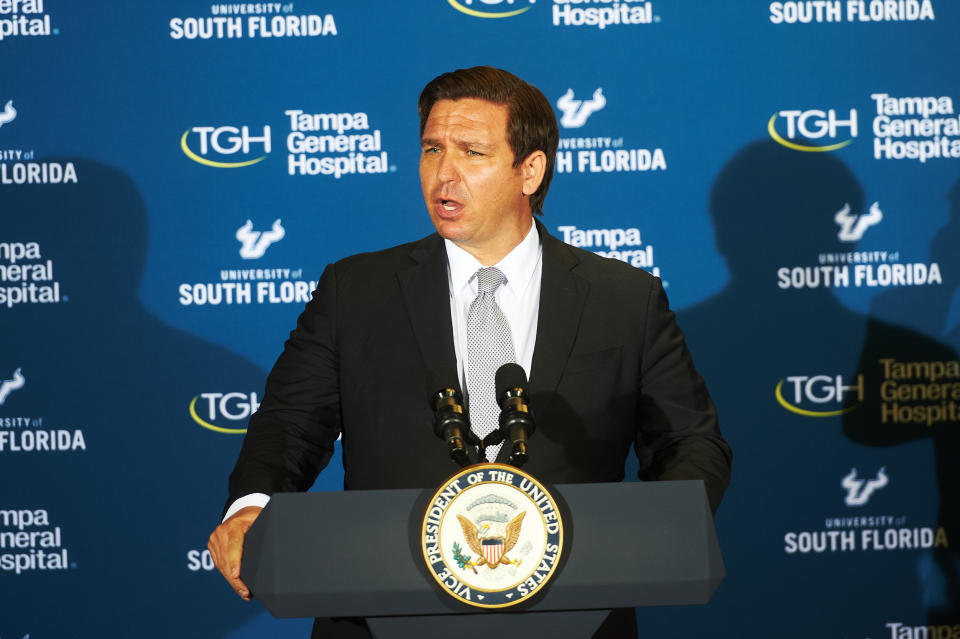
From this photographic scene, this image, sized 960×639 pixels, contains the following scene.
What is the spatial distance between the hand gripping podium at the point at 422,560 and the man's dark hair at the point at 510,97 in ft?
2.71

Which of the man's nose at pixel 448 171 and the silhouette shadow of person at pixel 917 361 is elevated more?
the man's nose at pixel 448 171

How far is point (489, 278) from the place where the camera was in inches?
70.0

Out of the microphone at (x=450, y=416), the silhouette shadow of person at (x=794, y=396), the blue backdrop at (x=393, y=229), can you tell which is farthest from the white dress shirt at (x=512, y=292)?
the silhouette shadow of person at (x=794, y=396)

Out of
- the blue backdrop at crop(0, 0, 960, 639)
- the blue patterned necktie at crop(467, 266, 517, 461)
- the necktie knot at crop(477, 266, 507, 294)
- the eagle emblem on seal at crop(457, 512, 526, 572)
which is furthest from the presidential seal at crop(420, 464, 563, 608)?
Result: the blue backdrop at crop(0, 0, 960, 639)

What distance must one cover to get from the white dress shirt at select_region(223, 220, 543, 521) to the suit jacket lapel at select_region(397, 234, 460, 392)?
0.02m

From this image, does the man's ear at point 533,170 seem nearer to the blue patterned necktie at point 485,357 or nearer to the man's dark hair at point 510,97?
the man's dark hair at point 510,97

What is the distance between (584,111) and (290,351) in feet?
5.48

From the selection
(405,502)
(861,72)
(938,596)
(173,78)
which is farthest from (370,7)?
(938,596)

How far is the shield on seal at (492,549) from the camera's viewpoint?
3.67 ft

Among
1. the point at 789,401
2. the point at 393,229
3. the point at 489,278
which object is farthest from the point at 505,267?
the point at 789,401

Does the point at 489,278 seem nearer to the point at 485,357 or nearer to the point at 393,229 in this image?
the point at 485,357

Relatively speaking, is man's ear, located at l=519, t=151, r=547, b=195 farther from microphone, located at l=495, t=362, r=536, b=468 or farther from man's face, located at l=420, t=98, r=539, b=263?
microphone, located at l=495, t=362, r=536, b=468

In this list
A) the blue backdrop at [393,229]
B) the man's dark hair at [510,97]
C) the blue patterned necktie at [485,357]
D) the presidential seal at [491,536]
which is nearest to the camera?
the presidential seal at [491,536]

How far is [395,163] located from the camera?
10.1 ft
